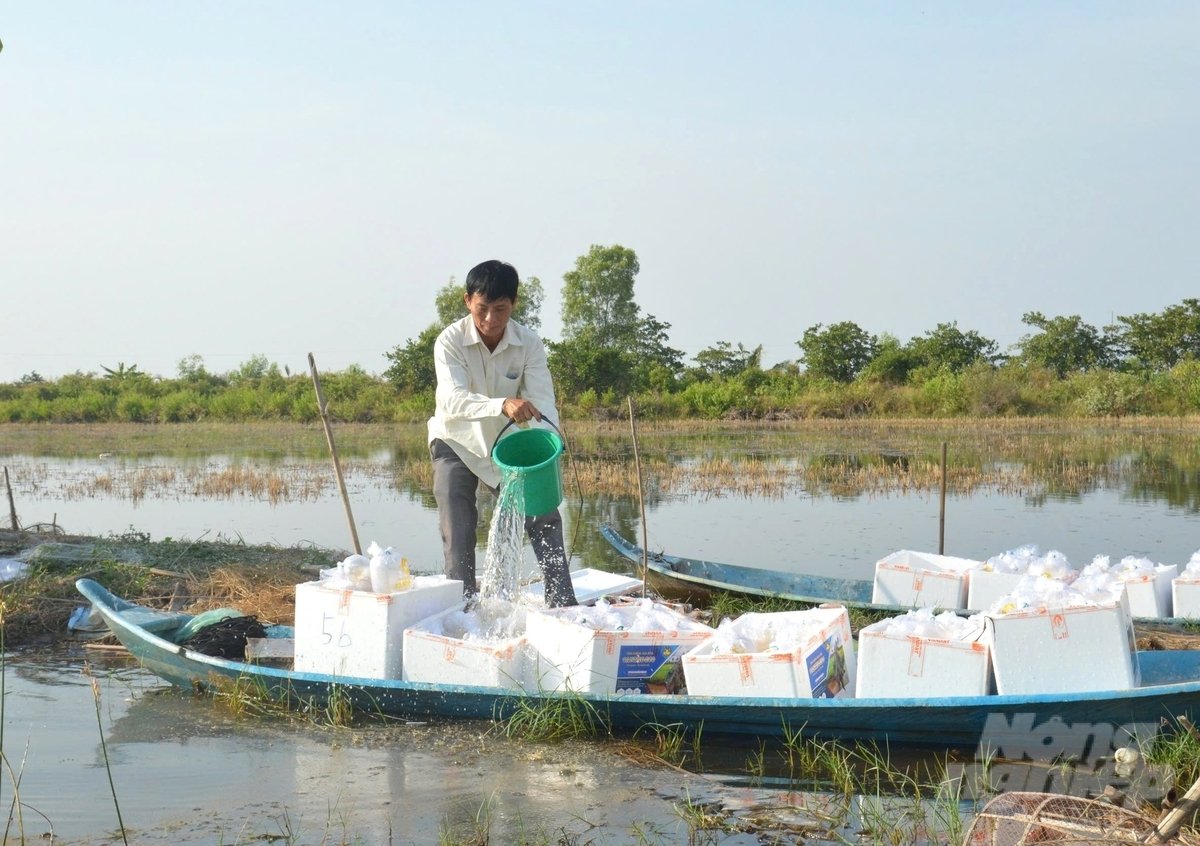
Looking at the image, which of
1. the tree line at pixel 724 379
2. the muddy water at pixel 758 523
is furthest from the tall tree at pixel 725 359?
the muddy water at pixel 758 523

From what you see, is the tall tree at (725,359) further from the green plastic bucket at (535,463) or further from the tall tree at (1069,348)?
the green plastic bucket at (535,463)

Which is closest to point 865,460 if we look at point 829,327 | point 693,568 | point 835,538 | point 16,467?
point 835,538

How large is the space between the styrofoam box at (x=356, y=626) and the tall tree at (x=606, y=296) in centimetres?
4010

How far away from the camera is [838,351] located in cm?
3928

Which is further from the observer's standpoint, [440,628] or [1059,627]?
[440,628]

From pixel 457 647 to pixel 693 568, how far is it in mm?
3685

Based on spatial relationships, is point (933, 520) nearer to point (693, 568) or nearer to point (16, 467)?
point (693, 568)

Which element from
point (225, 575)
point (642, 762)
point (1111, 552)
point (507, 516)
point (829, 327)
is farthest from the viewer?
point (829, 327)

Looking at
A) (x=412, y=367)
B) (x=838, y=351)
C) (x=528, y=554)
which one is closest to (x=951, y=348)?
(x=838, y=351)

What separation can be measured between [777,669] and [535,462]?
174cm

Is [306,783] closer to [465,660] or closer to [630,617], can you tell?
[465,660]

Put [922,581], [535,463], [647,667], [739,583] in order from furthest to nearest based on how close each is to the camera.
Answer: [739,583], [922,581], [535,463], [647,667]

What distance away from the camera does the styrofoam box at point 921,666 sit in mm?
4055

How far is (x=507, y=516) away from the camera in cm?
502
